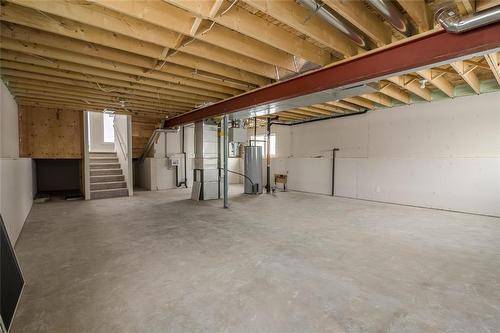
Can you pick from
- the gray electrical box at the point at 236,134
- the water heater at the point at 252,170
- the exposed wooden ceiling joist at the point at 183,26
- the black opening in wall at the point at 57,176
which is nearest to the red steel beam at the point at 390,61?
the exposed wooden ceiling joist at the point at 183,26

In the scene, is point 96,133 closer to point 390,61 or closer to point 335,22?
point 335,22

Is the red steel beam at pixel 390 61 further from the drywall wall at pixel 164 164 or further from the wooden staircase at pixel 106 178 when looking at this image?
the drywall wall at pixel 164 164

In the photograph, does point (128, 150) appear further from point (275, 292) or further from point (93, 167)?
point (275, 292)

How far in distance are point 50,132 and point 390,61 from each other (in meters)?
7.15

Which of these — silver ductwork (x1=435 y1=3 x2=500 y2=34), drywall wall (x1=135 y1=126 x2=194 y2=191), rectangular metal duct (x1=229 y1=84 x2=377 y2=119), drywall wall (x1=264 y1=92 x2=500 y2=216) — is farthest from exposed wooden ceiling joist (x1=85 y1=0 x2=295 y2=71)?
drywall wall (x1=135 y1=126 x2=194 y2=191)

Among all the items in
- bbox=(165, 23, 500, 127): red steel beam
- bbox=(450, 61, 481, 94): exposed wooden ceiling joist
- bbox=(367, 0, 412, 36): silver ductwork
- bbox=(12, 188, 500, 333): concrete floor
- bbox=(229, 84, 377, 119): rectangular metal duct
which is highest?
bbox=(450, 61, 481, 94): exposed wooden ceiling joist

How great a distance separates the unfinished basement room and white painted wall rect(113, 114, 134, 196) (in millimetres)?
485

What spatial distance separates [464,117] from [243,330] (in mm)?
5655

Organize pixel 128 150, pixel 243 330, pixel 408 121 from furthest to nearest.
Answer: pixel 128 150
pixel 408 121
pixel 243 330

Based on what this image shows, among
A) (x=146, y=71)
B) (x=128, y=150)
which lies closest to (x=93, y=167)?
(x=128, y=150)

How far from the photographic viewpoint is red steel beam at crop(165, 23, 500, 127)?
6.64 ft

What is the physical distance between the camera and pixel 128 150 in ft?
22.5

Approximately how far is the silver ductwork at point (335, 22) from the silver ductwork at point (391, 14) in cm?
35

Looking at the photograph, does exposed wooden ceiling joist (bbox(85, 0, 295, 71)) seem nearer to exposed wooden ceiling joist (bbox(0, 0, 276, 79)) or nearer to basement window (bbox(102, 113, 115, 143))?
exposed wooden ceiling joist (bbox(0, 0, 276, 79))
